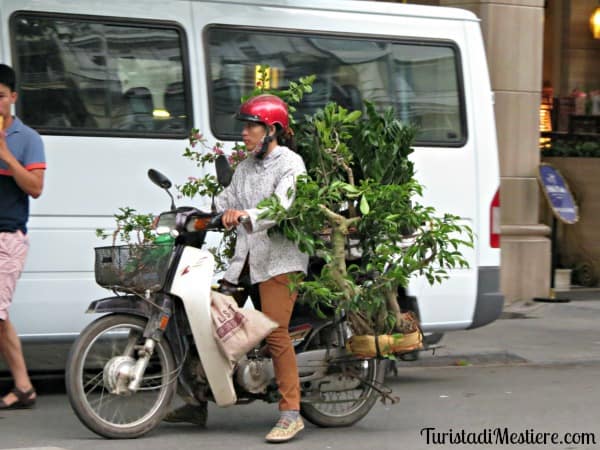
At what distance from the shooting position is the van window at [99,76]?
25.8 ft

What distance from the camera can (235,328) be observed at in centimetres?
632

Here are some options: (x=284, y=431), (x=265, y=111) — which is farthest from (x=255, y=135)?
(x=284, y=431)

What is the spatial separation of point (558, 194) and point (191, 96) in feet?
21.5

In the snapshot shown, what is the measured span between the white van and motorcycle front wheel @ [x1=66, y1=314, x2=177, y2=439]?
63.9 inches

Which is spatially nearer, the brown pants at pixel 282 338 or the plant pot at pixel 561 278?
the brown pants at pixel 282 338

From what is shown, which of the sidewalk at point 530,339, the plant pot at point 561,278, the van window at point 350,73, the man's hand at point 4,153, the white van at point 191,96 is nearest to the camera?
the man's hand at point 4,153

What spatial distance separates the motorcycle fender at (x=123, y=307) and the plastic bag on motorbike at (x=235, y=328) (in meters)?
0.35

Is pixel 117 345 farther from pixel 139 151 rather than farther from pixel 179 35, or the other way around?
pixel 179 35

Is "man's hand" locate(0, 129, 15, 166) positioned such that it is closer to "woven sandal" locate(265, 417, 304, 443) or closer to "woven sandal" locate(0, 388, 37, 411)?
"woven sandal" locate(0, 388, 37, 411)

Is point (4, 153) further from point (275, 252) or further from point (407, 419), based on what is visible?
point (407, 419)

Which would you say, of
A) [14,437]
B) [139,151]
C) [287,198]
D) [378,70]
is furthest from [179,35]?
[14,437]

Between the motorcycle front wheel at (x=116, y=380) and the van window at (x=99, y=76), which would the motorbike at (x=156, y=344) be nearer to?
the motorcycle front wheel at (x=116, y=380)

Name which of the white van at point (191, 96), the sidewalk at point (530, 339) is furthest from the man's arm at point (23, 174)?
the sidewalk at point (530, 339)

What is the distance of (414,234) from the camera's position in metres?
6.78
